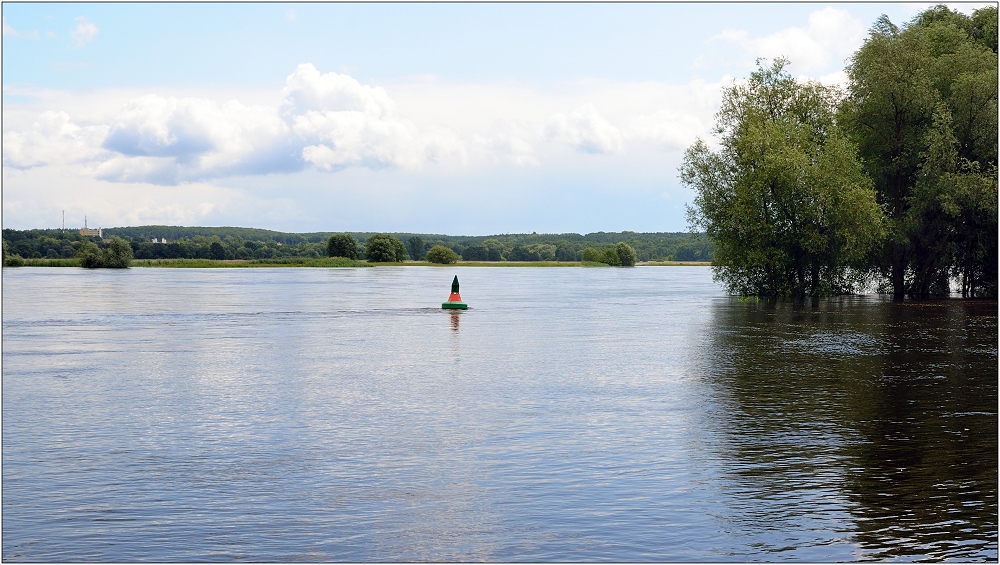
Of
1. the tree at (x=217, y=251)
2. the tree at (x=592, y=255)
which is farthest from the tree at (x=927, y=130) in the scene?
the tree at (x=592, y=255)

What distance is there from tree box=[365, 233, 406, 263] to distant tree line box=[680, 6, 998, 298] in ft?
388

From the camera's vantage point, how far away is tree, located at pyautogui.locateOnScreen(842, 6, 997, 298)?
166 feet

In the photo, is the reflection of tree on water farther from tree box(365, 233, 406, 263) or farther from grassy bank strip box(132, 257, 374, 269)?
tree box(365, 233, 406, 263)

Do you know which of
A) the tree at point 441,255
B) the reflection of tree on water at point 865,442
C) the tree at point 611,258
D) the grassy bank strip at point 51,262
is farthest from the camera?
the tree at point 611,258

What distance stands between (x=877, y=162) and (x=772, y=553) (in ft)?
166

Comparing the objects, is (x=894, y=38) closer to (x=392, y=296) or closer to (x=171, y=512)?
(x=392, y=296)

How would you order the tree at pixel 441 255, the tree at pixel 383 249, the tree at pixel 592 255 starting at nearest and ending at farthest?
the tree at pixel 383 249
the tree at pixel 441 255
the tree at pixel 592 255

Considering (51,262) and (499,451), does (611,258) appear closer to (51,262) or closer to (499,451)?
(51,262)

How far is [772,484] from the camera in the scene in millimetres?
10516

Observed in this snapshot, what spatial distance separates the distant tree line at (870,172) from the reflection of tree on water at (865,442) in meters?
24.0

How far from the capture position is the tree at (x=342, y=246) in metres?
164

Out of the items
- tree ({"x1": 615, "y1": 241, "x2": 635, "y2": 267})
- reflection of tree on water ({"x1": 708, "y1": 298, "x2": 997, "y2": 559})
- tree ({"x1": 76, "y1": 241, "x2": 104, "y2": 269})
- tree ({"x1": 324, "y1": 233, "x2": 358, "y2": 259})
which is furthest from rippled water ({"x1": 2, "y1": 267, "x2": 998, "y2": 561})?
tree ({"x1": 615, "y1": 241, "x2": 635, "y2": 267})

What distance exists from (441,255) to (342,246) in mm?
21019

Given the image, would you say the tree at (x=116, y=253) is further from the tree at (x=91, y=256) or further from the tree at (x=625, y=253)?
the tree at (x=625, y=253)
